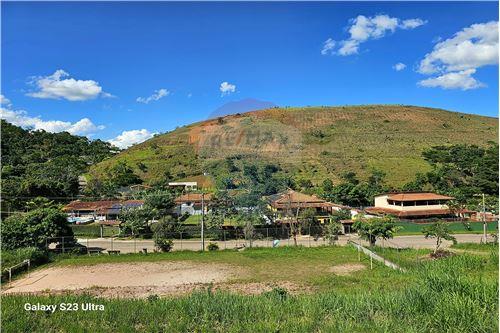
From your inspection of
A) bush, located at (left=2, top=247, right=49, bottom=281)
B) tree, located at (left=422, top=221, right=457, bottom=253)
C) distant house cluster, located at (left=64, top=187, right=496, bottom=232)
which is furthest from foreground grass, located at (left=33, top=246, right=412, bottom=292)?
distant house cluster, located at (left=64, top=187, right=496, bottom=232)

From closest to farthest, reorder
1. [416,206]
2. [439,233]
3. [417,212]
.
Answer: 1. [439,233]
2. [417,212]
3. [416,206]

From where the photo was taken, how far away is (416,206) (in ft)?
106

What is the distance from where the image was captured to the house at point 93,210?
32.7 metres

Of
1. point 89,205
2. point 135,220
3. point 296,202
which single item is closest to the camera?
point 135,220

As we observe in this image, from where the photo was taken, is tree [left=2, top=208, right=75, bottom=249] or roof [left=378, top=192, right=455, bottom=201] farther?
roof [left=378, top=192, right=455, bottom=201]

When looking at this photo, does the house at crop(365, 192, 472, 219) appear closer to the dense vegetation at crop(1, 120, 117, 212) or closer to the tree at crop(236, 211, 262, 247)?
the tree at crop(236, 211, 262, 247)

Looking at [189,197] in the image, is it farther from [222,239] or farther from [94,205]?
[222,239]

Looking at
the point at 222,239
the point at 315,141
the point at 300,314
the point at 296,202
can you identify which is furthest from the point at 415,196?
the point at 315,141

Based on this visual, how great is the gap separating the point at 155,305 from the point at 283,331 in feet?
8.43

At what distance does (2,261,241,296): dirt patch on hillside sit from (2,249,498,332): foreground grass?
4856 mm

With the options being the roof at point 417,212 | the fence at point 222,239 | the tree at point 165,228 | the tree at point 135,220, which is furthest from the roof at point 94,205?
the roof at point 417,212

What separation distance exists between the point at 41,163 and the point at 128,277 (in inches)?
1870

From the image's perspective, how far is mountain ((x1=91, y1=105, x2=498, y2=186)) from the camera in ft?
170

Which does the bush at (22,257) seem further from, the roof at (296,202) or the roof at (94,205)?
the roof at (94,205)
